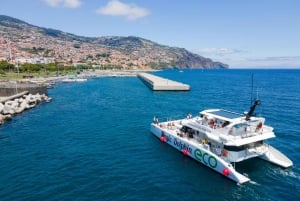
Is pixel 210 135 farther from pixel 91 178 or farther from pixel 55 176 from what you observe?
pixel 55 176

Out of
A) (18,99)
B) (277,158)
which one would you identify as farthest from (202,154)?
(18,99)

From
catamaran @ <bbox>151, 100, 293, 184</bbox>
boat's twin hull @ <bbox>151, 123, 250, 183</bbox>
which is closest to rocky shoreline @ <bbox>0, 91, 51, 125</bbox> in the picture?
boat's twin hull @ <bbox>151, 123, 250, 183</bbox>

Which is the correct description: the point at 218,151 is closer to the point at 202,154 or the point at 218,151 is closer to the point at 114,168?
the point at 202,154

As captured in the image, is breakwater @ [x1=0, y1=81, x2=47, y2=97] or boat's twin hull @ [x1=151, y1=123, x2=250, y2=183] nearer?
boat's twin hull @ [x1=151, y1=123, x2=250, y2=183]

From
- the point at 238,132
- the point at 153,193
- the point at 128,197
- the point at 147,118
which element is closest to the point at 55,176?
the point at 128,197

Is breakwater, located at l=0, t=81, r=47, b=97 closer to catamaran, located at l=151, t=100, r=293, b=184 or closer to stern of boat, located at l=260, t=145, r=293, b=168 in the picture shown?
catamaran, located at l=151, t=100, r=293, b=184

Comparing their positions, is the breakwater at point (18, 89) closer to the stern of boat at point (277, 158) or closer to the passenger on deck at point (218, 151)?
the passenger on deck at point (218, 151)

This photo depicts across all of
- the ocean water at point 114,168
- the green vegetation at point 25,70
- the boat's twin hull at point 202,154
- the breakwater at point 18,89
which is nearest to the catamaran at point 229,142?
the boat's twin hull at point 202,154
